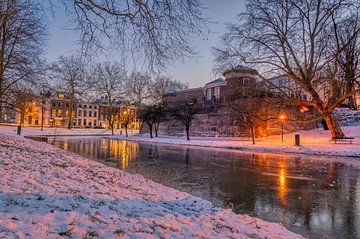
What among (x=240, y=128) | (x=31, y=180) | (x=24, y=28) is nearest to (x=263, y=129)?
(x=240, y=128)

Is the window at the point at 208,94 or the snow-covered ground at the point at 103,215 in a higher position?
the window at the point at 208,94

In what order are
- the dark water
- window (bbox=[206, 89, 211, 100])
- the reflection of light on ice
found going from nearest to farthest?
1. the dark water
2. the reflection of light on ice
3. window (bbox=[206, 89, 211, 100])

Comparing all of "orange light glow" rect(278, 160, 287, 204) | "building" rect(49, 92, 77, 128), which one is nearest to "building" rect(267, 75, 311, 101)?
"orange light glow" rect(278, 160, 287, 204)

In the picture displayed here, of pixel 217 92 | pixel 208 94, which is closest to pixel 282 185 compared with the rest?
pixel 217 92

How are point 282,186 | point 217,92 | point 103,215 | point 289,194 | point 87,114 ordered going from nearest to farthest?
point 103,215 → point 289,194 → point 282,186 → point 217,92 → point 87,114

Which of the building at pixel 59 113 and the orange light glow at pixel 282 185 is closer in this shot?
the orange light glow at pixel 282 185

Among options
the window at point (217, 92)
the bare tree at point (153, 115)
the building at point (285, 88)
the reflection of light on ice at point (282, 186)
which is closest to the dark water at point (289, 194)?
the reflection of light on ice at point (282, 186)

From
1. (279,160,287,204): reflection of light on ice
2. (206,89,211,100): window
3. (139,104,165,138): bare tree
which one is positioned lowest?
(279,160,287,204): reflection of light on ice

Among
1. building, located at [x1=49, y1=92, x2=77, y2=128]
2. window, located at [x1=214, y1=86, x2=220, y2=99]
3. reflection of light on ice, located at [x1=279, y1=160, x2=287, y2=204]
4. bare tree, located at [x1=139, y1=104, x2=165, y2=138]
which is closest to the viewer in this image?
reflection of light on ice, located at [x1=279, y1=160, x2=287, y2=204]

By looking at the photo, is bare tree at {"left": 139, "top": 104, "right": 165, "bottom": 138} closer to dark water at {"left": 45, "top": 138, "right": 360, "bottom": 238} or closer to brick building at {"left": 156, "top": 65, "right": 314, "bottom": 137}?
brick building at {"left": 156, "top": 65, "right": 314, "bottom": 137}

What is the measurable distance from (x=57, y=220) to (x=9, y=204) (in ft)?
2.79

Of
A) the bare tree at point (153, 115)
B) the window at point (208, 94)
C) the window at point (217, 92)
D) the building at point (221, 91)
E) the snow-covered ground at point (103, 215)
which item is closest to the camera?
the snow-covered ground at point (103, 215)

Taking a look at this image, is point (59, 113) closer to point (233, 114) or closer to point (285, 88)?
point (233, 114)

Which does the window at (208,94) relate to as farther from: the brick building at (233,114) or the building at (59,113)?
the building at (59,113)
